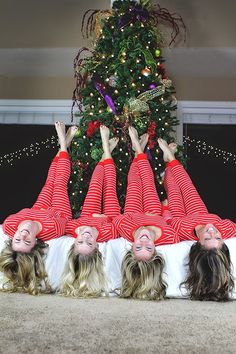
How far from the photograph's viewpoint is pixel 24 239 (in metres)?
2.32

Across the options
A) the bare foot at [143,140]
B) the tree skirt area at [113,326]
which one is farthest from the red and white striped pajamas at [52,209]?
the bare foot at [143,140]

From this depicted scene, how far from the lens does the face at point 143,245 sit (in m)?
2.21

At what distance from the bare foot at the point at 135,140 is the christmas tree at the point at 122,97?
0.32ft

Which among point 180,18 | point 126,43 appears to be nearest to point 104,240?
point 126,43

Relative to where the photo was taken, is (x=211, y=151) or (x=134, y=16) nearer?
(x=134, y=16)

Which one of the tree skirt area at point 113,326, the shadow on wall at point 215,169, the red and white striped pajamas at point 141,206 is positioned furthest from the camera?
the shadow on wall at point 215,169

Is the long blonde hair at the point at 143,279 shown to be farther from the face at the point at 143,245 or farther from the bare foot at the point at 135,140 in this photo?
the bare foot at the point at 135,140

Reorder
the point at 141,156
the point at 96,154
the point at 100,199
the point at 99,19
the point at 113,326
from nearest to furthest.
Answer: the point at 113,326, the point at 100,199, the point at 141,156, the point at 96,154, the point at 99,19

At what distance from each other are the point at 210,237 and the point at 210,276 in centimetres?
23

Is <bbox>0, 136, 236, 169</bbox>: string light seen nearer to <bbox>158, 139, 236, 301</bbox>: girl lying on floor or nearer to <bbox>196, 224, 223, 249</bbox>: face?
<bbox>158, 139, 236, 301</bbox>: girl lying on floor

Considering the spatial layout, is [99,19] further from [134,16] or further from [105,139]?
[105,139]

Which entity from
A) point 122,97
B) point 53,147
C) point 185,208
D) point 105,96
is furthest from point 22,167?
point 185,208

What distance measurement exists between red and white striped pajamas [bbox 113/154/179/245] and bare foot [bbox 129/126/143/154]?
0.06 m

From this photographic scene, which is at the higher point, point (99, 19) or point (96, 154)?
point (99, 19)
